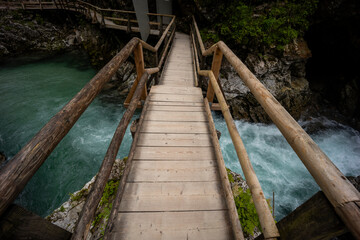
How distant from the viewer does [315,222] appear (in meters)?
0.59

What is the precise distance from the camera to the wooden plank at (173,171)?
1.68m

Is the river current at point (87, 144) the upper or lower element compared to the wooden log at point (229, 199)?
lower

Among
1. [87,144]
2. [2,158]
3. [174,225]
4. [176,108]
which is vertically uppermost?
[176,108]

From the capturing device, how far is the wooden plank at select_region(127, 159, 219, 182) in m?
1.68

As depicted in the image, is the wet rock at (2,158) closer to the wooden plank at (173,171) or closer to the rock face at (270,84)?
the wooden plank at (173,171)

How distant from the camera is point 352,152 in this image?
6.39 metres

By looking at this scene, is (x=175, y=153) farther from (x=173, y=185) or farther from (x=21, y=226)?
(x=21, y=226)

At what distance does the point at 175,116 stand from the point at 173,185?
4.02 feet

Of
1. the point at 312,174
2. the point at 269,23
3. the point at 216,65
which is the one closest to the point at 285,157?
the point at 216,65

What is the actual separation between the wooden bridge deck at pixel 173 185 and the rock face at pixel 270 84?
5066 millimetres

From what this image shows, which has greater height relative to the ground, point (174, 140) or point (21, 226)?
point (21, 226)

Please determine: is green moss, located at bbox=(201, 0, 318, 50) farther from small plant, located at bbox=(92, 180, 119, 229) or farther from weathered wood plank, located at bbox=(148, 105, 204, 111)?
small plant, located at bbox=(92, 180, 119, 229)

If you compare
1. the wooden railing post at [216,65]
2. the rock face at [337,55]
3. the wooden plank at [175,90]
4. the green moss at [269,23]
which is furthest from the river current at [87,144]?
the green moss at [269,23]

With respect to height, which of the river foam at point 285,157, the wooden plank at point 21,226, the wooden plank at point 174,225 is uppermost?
the wooden plank at point 21,226
